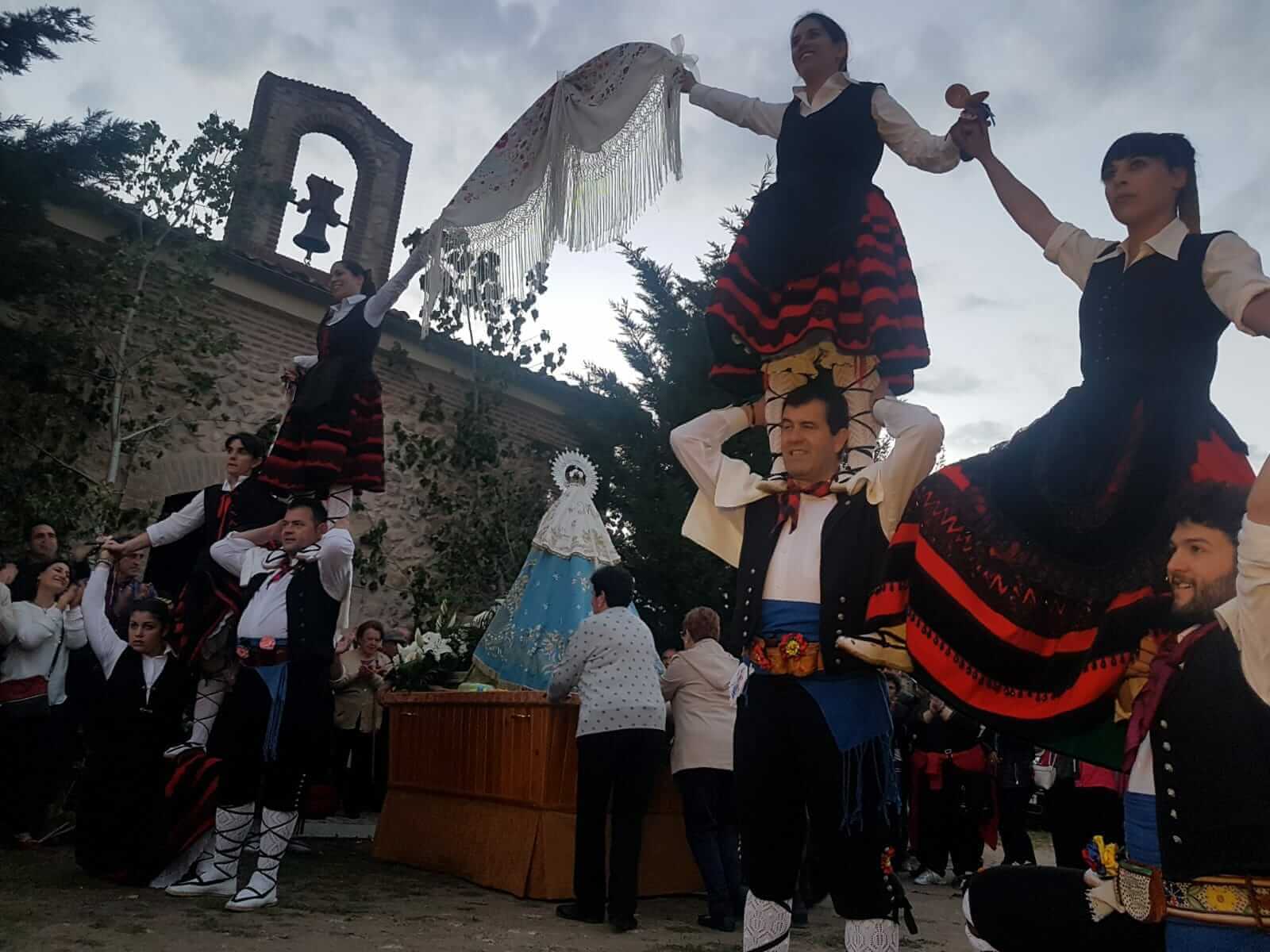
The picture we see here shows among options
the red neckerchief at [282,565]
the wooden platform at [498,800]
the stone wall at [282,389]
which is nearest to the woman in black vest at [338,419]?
the red neckerchief at [282,565]

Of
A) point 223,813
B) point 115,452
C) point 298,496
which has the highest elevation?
point 115,452

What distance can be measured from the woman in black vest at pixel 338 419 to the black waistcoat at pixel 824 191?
2234 mm

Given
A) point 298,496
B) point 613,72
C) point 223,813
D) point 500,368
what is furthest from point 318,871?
point 500,368

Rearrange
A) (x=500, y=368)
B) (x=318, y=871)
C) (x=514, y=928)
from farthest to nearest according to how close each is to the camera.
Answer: (x=500, y=368), (x=318, y=871), (x=514, y=928)

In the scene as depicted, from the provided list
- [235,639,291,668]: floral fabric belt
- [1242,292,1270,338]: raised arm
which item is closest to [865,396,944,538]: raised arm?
[1242,292,1270,338]: raised arm

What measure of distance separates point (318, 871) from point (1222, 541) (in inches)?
214

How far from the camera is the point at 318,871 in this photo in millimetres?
6137

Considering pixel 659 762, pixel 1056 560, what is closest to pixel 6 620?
pixel 659 762

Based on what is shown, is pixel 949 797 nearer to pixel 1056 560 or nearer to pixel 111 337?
pixel 1056 560

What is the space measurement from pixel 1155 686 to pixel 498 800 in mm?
4628

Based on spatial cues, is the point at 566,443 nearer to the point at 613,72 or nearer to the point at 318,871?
the point at 318,871

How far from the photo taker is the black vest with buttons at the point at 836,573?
112 inches

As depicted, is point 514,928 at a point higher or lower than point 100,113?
lower

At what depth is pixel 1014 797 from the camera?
6.89m
